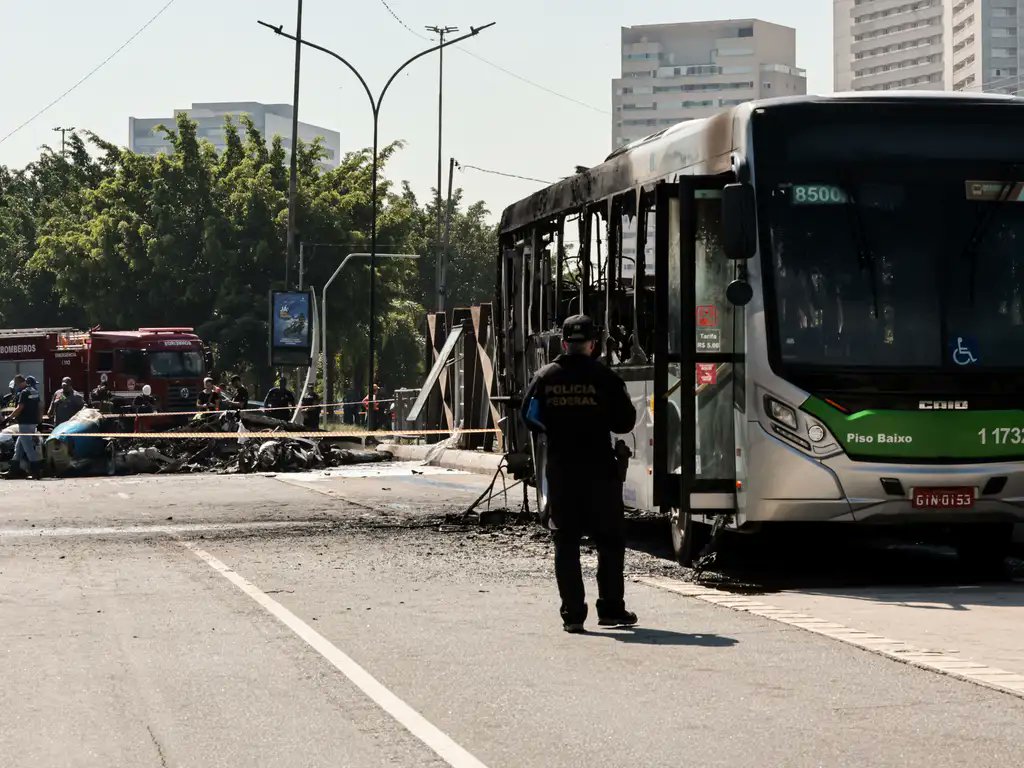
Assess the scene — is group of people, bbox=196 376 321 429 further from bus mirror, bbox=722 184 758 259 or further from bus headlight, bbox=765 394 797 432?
bus mirror, bbox=722 184 758 259

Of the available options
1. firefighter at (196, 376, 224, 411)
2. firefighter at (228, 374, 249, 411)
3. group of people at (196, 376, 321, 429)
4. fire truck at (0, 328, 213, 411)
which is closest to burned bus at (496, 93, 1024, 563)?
group of people at (196, 376, 321, 429)

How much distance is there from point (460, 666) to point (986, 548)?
19.2 ft

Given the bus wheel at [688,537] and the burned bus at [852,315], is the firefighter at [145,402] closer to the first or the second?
the bus wheel at [688,537]

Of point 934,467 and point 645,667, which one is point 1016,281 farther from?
point 645,667

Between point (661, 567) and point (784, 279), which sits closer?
point (784, 279)

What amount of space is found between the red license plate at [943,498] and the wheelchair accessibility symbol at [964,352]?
32.9 inches

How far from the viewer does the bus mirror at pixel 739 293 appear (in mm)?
12430

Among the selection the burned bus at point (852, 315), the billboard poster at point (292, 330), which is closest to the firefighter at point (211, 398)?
the billboard poster at point (292, 330)

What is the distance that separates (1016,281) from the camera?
12.7 meters

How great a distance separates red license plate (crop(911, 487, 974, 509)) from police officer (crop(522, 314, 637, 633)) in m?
2.82

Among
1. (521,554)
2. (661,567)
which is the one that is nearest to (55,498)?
(521,554)

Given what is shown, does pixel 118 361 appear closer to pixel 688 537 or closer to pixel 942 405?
pixel 688 537

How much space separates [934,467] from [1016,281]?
1.39 metres

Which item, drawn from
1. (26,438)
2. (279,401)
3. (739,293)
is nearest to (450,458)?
(26,438)
